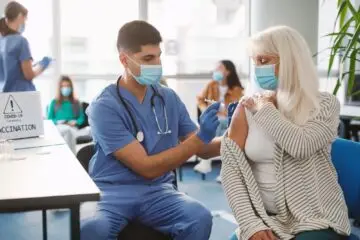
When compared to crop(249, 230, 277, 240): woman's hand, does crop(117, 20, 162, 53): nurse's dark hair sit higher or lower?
higher

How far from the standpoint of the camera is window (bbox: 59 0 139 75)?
192 inches

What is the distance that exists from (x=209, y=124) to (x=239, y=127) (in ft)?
0.35

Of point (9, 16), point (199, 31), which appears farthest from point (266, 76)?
point (199, 31)

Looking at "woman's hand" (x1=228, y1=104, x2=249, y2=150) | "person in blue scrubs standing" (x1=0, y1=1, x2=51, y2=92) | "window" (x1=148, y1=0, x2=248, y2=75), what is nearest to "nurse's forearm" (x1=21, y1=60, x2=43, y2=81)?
"person in blue scrubs standing" (x1=0, y1=1, x2=51, y2=92)

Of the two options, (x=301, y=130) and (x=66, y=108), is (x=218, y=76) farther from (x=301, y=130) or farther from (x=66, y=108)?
(x=301, y=130)

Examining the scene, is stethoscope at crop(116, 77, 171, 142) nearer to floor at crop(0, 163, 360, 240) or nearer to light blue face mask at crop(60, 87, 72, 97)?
floor at crop(0, 163, 360, 240)

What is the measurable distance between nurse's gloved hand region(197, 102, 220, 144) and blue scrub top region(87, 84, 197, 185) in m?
0.21

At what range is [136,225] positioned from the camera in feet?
5.35

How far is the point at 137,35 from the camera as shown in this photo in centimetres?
177

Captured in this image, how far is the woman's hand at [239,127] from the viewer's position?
62.7 inches

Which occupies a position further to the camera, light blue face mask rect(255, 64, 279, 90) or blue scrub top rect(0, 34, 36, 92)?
blue scrub top rect(0, 34, 36, 92)

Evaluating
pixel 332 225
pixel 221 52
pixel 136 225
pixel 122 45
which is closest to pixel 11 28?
pixel 122 45

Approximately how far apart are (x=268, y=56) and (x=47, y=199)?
88 cm

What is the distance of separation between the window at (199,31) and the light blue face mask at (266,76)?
11.7 feet
